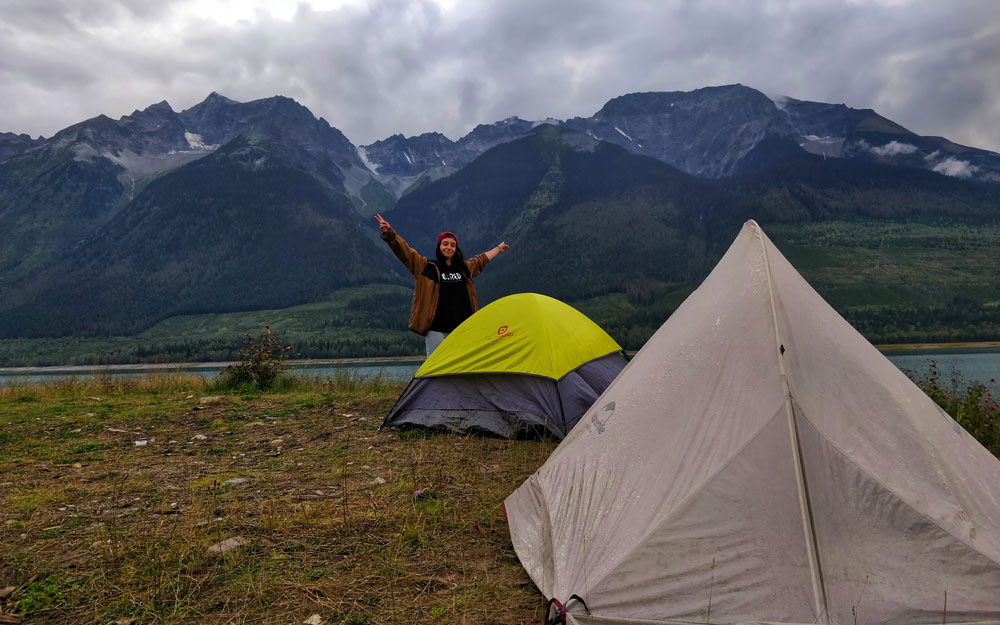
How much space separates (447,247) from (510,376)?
2.86 metres

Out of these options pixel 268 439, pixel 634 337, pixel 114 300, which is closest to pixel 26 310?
pixel 114 300

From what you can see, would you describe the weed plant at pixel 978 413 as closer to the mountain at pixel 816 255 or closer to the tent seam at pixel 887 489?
the tent seam at pixel 887 489

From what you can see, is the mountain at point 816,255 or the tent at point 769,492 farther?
the mountain at point 816,255

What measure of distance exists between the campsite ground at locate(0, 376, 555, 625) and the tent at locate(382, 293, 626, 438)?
0.33 meters

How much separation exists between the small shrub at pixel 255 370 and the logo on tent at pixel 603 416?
10680mm

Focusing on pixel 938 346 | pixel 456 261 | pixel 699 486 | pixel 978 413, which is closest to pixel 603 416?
pixel 699 486

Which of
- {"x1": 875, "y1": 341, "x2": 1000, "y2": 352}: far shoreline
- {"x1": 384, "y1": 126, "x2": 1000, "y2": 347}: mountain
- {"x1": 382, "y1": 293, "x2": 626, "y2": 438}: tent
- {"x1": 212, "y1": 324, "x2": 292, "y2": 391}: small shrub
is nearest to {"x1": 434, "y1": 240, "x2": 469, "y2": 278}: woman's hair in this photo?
{"x1": 382, "y1": 293, "x2": 626, "y2": 438}: tent

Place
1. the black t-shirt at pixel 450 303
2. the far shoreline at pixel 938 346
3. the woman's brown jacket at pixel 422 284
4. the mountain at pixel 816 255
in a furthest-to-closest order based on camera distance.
A: the mountain at pixel 816 255, the far shoreline at pixel 938 346, the black t-shirt at pixel 450 303, the woman's brown jacket at pixel 422 284

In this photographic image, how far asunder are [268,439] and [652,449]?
598cm

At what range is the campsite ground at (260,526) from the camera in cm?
318

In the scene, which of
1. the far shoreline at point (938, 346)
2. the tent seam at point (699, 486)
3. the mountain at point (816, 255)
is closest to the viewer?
the tent seam at point (699, 486)

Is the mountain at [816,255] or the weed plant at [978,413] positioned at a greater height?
the mountain at [816,255]

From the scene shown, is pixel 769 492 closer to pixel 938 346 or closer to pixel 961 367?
pixel 961 367

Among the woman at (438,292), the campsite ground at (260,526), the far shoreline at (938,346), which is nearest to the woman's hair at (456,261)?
the woman at (438,292)
